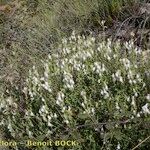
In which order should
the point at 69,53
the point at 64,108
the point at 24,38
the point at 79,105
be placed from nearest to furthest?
the point at 64,108
the point at 79,105
the point at 69,53
the point at 24,38

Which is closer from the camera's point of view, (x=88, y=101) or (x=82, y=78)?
(x=88, y=101)

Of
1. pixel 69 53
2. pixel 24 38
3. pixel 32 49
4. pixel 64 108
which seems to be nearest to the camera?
pixel 64 108

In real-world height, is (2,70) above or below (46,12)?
below

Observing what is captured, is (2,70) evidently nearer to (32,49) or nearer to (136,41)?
(32,49)

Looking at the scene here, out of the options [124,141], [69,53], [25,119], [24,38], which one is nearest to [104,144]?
[124,141]

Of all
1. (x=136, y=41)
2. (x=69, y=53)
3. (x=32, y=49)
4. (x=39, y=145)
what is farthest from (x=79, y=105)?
(x=32, y=49)

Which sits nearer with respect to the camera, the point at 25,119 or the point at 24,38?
the point at 25,119
